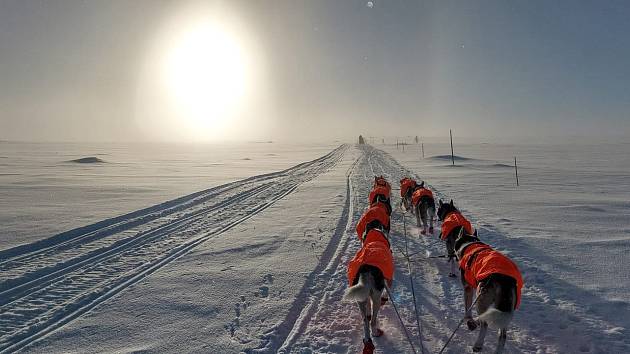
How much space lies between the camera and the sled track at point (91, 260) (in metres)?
5.02

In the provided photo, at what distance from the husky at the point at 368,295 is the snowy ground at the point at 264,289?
222 millimetres

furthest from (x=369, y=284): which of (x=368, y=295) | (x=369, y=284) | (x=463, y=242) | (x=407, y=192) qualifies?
(x=407, y=192)

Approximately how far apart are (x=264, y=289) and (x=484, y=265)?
3.58m

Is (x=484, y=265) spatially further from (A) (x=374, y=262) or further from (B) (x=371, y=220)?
(B) (x=371, y=220)

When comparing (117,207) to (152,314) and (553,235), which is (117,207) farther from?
(553,235)

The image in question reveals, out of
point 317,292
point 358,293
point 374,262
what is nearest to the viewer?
point 358,293

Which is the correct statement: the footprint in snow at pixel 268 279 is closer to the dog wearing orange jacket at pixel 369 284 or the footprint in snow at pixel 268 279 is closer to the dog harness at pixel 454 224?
the dog wearing orange jacket at pixel 369 284

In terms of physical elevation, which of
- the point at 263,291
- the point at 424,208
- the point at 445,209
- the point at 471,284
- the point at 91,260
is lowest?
the point at 263,291

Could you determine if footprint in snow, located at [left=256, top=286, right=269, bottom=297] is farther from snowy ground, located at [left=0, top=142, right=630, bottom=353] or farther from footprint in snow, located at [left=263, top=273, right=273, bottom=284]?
footprint in snow, located at [left=263, top=273, right=273, bottom=284]

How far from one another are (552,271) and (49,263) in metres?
9.81

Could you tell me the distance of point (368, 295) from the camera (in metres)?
3.97

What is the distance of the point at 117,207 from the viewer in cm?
1209

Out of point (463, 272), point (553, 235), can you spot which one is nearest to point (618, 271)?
point (553, 235)

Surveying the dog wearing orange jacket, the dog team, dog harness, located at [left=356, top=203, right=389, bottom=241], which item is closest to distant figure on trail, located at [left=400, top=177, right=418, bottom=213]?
dog harness, located at [left=356, top=203, right=389, bottom=241]
